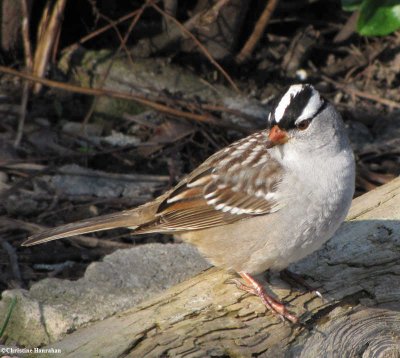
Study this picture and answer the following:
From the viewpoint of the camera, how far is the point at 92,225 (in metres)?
3.63

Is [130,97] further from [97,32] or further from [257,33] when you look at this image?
[257,33]

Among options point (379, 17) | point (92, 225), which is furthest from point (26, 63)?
point (379, 17)

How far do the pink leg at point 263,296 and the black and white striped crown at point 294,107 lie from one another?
1.98 feet

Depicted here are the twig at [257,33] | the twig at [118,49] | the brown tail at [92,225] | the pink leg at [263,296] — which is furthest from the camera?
the twig at [257,33]

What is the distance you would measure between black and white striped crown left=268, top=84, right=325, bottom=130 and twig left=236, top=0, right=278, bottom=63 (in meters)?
2.10

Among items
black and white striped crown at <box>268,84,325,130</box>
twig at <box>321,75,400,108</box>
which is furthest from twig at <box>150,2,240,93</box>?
black and white striped crown at <box>268,84,325,130</box>

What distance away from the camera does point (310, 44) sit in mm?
5734

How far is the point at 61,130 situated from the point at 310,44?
181cm

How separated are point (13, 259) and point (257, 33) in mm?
2253

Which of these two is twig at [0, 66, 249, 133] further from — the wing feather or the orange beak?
the orange beak

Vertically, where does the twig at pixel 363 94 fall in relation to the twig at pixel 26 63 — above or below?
above

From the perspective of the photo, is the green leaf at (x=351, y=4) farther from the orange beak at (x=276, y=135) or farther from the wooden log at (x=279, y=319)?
the orange beak at (x=276, y=135)

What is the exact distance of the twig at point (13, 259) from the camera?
4.00 metres

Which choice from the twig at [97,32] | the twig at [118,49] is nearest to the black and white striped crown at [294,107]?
the twig at [118,49]
